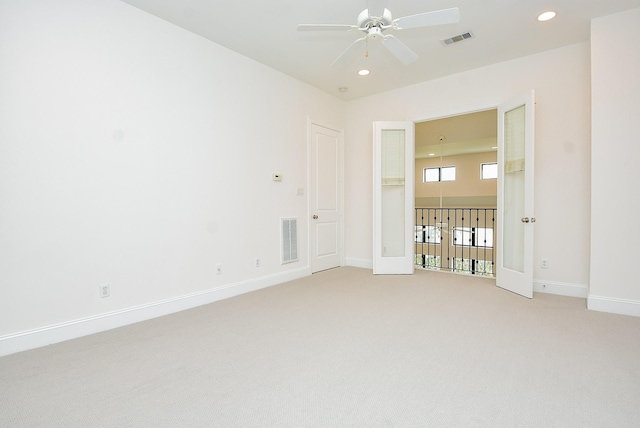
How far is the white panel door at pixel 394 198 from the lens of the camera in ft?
16.9

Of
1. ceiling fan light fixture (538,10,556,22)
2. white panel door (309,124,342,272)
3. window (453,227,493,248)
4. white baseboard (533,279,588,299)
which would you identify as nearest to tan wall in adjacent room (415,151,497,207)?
window (453,227,493,248)

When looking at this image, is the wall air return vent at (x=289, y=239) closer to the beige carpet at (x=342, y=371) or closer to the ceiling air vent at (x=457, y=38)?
the beige carpet at (x=342, y=371)

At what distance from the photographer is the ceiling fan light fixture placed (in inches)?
126

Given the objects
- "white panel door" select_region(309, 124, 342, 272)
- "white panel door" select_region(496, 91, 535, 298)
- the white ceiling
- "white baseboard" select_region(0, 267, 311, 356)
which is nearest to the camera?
"white baseboard" select_region(0, 267, 311, 356)

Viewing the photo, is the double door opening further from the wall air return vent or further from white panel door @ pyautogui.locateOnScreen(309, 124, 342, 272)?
the wall air return vent

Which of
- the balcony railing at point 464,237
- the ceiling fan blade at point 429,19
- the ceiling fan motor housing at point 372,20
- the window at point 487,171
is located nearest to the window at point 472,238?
the balcony railing at point 464,237

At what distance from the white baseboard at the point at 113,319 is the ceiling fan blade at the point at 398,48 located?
3.16 meters

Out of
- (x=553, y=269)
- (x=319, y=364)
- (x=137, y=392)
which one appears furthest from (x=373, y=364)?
(x=553, y=269)

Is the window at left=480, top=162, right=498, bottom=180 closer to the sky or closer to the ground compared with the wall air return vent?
closer to the sky

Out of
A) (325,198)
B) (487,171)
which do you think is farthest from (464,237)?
(325,198)

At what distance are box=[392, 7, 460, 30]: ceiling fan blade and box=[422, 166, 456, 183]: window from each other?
390 inches

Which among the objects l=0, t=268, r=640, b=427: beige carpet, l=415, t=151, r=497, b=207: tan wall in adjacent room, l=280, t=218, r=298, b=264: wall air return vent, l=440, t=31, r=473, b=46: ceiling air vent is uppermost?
l=440, t=31, r=473, b=46: ceiling air vent

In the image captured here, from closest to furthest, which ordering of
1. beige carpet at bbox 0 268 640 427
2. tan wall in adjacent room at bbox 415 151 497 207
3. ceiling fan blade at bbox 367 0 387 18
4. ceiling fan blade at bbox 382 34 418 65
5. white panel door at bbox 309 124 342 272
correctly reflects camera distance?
beige carpet at bbox 0 268 640 427, ceiling fan blade at bbox 367 0 387 18, ceiling fan blade at bbox 382 34 418 65, white panel door at bbox 309 124 342 272, tan wall in adjacent room at bbox 415 151 497 207

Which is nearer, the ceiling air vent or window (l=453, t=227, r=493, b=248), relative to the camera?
the ceiling air vent
